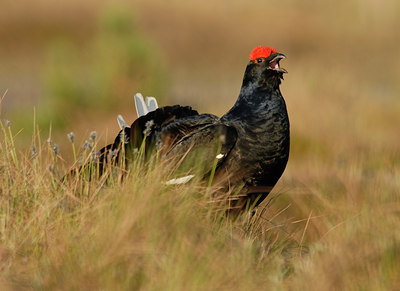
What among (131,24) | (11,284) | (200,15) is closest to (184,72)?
(200,15)

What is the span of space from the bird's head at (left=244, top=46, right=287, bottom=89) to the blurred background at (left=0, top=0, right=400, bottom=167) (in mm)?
1262

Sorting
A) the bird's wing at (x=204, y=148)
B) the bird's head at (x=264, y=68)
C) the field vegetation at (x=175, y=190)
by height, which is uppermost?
the bird's head at (x=264, y=68)

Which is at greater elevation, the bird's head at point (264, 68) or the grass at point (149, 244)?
the bird's head at point (264, 68)

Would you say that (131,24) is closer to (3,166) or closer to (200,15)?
(3,166)

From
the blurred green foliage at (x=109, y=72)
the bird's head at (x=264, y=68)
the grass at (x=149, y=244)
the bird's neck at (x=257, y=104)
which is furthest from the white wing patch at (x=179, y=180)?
the blurred green foliage at (x=109, y=72)

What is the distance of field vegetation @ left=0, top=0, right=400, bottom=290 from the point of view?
2.79m

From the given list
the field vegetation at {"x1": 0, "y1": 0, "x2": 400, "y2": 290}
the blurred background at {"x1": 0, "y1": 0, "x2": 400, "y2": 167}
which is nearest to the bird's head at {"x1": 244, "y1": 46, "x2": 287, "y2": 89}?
the field vegetation at {"x1": 0, "y1": 0, "x2": 400, "y2": 290}

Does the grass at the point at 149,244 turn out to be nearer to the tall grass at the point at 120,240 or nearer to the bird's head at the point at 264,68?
the tall grass at the point at 120,240

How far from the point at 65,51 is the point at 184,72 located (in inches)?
433

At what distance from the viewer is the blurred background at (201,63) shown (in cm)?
950

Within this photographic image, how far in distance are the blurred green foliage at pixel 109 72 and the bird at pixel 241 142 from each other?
6982mm

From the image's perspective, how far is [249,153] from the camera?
13.1 ft

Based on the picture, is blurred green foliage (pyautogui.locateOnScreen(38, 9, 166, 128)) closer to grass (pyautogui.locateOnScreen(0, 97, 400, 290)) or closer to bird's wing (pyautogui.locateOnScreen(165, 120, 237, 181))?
bird's wing (pyautogui.locateOnScreen(165, 120, 237, 181))

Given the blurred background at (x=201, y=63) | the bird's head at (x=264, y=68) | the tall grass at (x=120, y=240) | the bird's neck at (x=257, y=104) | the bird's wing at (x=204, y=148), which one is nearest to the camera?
the tall grass at (x=120, y=240)
